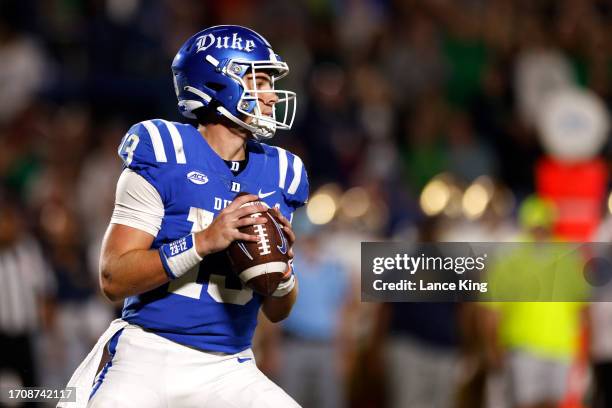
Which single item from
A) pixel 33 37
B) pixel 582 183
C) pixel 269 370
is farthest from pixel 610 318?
pixel 33 37

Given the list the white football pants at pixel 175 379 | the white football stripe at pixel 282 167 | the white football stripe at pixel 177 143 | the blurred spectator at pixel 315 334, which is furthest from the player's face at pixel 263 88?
the blurred spectator at pixel 315 334

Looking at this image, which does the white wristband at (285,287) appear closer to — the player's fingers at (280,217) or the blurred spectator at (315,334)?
the player's fingers at (280,217)

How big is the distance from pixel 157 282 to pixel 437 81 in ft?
21.7

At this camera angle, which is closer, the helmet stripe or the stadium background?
the helmet stripe

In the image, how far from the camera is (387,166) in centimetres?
939

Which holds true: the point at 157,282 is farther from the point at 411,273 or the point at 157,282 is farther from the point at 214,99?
the point at 411,273

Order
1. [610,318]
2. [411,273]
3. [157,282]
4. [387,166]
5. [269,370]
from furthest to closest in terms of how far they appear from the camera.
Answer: [387,166]
[269,370]
[610,318]
[411,273]
[157,282]

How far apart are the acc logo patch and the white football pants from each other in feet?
1.70

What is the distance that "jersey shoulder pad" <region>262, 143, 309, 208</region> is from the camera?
3.94 m

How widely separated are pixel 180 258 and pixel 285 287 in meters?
0.44

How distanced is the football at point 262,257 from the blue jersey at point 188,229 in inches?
→ 6.5

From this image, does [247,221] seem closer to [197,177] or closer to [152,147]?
[197,177]

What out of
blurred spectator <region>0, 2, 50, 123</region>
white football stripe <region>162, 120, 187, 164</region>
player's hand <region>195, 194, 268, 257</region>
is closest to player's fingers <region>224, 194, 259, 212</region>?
player's hand <region>195, 194, 268, 257</region>

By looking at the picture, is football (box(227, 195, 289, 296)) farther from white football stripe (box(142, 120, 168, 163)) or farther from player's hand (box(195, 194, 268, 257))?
white football stripe (box(142, 120, 168, 163))
